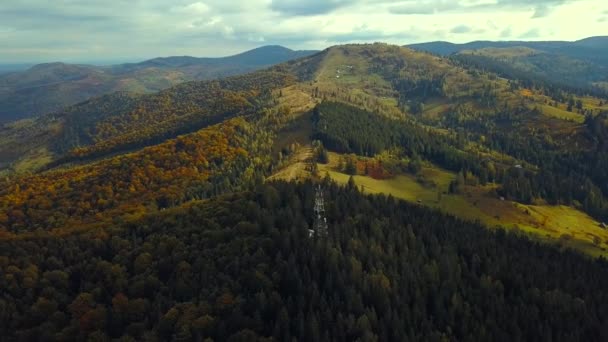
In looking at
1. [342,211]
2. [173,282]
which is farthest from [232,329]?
[342,211]

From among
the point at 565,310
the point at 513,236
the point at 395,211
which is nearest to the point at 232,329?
the point at 565,310

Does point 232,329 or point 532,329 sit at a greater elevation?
point 232,329

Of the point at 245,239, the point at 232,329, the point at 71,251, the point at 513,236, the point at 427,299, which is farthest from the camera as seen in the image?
the point at 513,236

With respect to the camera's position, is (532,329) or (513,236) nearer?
(532,329)

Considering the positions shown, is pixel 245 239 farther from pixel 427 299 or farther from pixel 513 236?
pixel 513 236

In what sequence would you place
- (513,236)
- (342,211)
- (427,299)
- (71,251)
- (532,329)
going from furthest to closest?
(513,236)
(342,211)
(71,251)
(427,299)
(532,329)

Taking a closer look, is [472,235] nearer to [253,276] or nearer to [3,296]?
[253,276]
